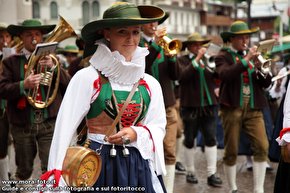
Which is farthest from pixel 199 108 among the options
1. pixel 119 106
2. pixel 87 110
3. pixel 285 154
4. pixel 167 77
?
pixel 87 110

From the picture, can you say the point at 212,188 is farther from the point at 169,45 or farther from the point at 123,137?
the point at 123,137

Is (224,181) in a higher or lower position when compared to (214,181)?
lower

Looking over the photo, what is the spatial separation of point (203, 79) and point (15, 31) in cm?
315

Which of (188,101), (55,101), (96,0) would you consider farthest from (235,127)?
(96,0)

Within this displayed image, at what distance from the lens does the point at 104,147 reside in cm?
350

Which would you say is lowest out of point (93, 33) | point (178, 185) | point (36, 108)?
point (178, 185)

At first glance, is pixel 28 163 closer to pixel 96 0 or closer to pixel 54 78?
pixel 54 78

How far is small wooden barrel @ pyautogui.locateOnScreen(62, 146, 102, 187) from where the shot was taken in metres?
3.10

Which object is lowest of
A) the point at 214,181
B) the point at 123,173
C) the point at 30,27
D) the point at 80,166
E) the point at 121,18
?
the point at 214,181

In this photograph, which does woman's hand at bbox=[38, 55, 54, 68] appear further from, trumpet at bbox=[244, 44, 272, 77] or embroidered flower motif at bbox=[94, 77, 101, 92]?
trumpet at bbox=[244, 44, 272, 77]

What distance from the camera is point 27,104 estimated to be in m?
5.79

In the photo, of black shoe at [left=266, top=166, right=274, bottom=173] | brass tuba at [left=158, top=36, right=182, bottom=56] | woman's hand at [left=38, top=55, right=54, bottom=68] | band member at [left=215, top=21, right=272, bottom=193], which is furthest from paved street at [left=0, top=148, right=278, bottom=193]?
woman's hand at [left=38, top=55, right=54, bottom=68]

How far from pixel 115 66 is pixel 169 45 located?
3.09 metres

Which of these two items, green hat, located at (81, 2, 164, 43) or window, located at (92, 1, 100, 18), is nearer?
green hat, located at (81, 2, 164, 43)
